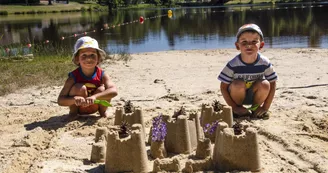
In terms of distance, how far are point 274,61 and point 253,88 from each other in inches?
192

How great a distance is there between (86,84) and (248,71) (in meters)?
1.98

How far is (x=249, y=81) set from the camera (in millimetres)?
4844

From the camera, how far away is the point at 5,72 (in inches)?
330

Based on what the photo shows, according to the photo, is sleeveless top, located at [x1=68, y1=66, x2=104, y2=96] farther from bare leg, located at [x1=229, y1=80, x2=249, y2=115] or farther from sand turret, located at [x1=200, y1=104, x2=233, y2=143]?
bare leg, located at [x1=229, y1=80, x2=249, y2=115]

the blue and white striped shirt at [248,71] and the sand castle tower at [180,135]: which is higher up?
the blue and white striped shirt at [248,71]

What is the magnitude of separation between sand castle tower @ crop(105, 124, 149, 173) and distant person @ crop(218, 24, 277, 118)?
1.91 m

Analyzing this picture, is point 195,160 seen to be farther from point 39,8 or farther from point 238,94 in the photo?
point 39,8

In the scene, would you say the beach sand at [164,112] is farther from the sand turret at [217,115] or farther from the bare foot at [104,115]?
the sand turret at [217,115]

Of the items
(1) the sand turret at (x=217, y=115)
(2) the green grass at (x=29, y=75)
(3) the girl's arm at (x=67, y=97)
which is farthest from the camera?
(2) the green grass at (x=29, y=75)

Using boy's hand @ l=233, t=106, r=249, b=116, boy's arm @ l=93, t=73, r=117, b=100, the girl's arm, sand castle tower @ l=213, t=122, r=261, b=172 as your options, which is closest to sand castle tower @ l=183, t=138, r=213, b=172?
sand castle tower @ l=213, t=122, r=261, b=172

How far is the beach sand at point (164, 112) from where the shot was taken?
3.53 m

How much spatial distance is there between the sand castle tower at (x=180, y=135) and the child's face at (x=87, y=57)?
1.62 metres

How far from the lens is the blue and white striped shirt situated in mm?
4789

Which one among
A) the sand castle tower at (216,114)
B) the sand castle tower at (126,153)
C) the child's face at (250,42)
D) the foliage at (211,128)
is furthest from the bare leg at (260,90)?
the sand castle tower at (126,153)
